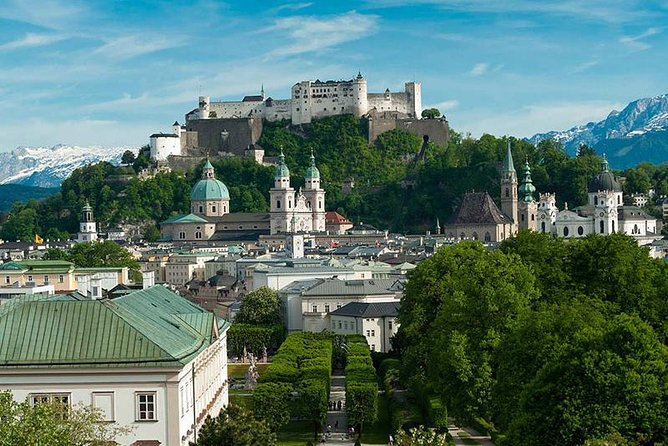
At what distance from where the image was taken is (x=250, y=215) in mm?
188250

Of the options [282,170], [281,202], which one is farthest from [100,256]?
[282,170]

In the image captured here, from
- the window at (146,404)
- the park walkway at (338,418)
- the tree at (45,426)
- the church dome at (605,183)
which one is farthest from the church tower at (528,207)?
the tree at (45,426)

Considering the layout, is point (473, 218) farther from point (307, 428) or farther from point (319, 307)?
point (307, 428)

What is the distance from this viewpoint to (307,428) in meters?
64.9

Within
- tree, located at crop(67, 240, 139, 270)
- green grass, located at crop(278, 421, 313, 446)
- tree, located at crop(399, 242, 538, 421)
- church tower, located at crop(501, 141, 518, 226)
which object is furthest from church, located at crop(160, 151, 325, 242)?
tree, located at crop(399, 242, 538, 421)

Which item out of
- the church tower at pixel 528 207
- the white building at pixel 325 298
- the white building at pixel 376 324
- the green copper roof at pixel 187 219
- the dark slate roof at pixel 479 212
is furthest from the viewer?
the green copper roof at pixel 187 219

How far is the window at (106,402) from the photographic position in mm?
41562

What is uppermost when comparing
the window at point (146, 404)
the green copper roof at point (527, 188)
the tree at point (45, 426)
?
the green copper roof at point (527, 188)

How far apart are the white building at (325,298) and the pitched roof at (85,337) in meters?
59.2

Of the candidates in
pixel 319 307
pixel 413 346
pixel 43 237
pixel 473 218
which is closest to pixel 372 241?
pixel 473 218

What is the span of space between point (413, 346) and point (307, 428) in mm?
5954

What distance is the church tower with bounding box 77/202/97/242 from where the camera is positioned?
7234 inches

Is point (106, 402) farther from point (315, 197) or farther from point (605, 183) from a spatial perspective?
point (315, 197)

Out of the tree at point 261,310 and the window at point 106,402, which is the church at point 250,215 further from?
the window at point 106,402
